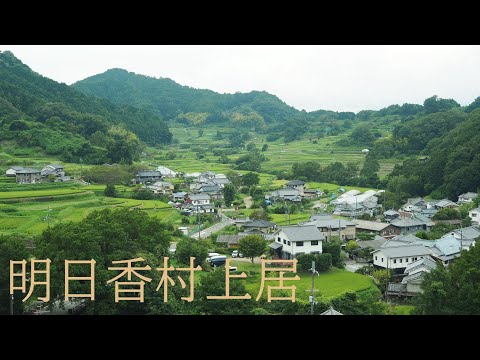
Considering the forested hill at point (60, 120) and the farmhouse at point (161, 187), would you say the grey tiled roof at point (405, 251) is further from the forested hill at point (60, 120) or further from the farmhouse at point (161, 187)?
the forested hill at point (60, 120)

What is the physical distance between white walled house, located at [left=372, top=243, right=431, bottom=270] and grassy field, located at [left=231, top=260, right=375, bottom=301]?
0.72 meters

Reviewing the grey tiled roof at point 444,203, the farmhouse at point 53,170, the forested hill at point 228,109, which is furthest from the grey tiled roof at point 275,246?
the forested hill at point 228,109

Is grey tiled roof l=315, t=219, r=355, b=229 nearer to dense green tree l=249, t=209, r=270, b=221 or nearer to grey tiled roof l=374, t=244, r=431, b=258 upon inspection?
dense green tree l=249, t=209, r=270, b=221

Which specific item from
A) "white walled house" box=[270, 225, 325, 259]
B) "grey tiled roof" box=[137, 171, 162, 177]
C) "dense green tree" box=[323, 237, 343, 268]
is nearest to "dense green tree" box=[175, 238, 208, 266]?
"white walled house" box=[270, 225, 325, 259]

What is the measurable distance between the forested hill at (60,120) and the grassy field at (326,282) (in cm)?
1116

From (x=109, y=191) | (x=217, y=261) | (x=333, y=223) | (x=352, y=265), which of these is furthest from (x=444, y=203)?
(x=109, y=191)

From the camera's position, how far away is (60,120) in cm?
2069

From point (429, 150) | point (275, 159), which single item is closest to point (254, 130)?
point (275, 159)

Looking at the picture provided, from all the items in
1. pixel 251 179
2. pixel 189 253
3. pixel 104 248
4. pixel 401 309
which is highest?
pixel 251 179

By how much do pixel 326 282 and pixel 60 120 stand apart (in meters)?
15.7

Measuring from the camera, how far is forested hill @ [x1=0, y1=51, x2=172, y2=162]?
18.2 meters

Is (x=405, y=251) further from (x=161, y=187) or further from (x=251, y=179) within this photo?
(x=161, y=187)
